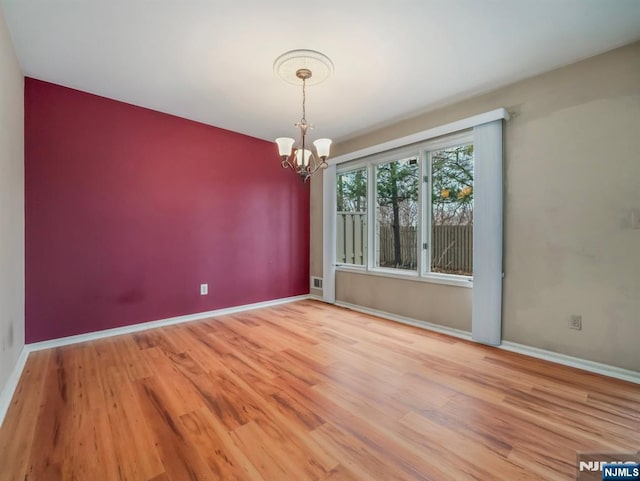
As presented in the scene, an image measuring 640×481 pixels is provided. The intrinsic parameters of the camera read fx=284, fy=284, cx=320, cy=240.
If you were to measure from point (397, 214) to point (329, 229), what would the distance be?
1.15m

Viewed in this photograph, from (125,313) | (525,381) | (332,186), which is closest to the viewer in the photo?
(525,381)

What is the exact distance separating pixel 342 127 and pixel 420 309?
8.61 feet

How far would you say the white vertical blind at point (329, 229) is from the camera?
4.55 m

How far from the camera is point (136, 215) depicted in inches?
129

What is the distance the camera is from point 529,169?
2654mm

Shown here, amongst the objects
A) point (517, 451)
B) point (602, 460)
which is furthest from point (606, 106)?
point (517, 451)

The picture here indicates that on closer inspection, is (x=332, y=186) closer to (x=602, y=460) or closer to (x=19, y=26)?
(x=19, y=26)

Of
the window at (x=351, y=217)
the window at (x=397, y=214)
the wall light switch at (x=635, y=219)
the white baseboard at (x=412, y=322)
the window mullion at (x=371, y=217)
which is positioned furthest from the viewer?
the window at (x=351, y=217)

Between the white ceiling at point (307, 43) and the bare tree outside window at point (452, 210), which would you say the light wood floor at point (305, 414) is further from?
the white ceiling at point (307, 43)

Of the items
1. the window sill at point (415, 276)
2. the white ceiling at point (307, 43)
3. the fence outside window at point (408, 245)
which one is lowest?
the window sill at point (415, 276)

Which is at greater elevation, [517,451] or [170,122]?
[170,122]

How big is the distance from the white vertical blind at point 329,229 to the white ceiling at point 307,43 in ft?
5.12

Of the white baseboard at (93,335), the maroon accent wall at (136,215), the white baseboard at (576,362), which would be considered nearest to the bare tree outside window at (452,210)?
the white baseboard at (576,362)

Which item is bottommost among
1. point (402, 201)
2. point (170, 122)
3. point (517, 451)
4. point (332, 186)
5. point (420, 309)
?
point (517, 451)
